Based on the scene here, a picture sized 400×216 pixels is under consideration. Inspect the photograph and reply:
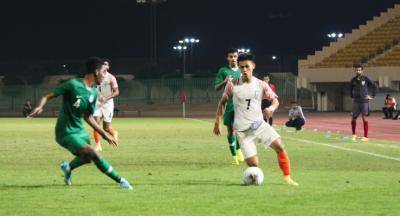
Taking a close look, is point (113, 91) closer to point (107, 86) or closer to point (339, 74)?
point (107, 86)

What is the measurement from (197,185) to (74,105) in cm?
208

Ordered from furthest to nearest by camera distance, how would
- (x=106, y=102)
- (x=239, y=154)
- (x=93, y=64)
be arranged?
(x=106, y=102)
(x=239, y=154)
(x=93, y=64)

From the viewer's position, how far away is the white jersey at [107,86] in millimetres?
18578

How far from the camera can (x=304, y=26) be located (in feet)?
373

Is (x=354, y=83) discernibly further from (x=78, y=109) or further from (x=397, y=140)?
(x=78, y=109)

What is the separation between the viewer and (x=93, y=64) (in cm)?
1098

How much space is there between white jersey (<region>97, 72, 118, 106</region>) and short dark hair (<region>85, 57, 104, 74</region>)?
24.3 ft

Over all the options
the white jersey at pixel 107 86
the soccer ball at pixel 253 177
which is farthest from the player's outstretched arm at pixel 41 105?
the white jersey at pixel 107 86

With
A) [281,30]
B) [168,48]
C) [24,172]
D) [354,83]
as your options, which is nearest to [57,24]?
[168,48]

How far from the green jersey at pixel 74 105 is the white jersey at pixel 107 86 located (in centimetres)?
731

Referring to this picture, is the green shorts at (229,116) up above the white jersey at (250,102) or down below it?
below

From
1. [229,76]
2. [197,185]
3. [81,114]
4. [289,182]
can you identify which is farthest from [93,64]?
[229,76]

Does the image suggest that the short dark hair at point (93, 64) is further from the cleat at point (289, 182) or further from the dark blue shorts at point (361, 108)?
the dark blue shorts at point (361, 108)

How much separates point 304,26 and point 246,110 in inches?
4074
